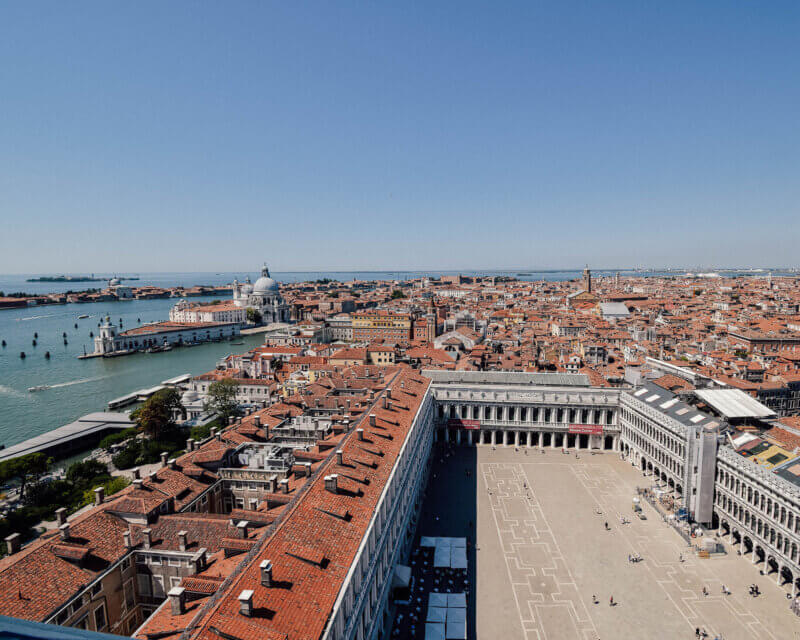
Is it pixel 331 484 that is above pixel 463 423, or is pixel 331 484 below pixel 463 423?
above

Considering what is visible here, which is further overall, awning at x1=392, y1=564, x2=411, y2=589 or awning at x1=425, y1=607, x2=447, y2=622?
awning at x1=392, y1=564, x2=411, y2=589

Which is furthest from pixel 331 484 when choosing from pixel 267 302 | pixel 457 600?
pixel 267 302

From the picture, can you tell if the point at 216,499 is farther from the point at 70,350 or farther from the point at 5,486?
the point at 70,350

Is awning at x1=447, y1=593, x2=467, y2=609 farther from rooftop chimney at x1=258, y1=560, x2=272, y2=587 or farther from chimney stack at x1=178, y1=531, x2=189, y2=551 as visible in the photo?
chimney stack at x1=178, y1=531, x2=189, y2=551

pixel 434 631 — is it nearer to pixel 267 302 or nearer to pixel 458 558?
pixel 458 558

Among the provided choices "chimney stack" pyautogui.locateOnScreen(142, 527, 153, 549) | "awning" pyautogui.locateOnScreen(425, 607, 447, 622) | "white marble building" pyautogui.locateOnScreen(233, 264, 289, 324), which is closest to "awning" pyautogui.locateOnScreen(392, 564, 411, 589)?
"awning" pyautogui.locateOnScreen(425, 607, 447, 622)

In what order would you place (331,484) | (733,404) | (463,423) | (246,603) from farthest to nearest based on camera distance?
(463,423), (733,404), (331,484), (246,603)
